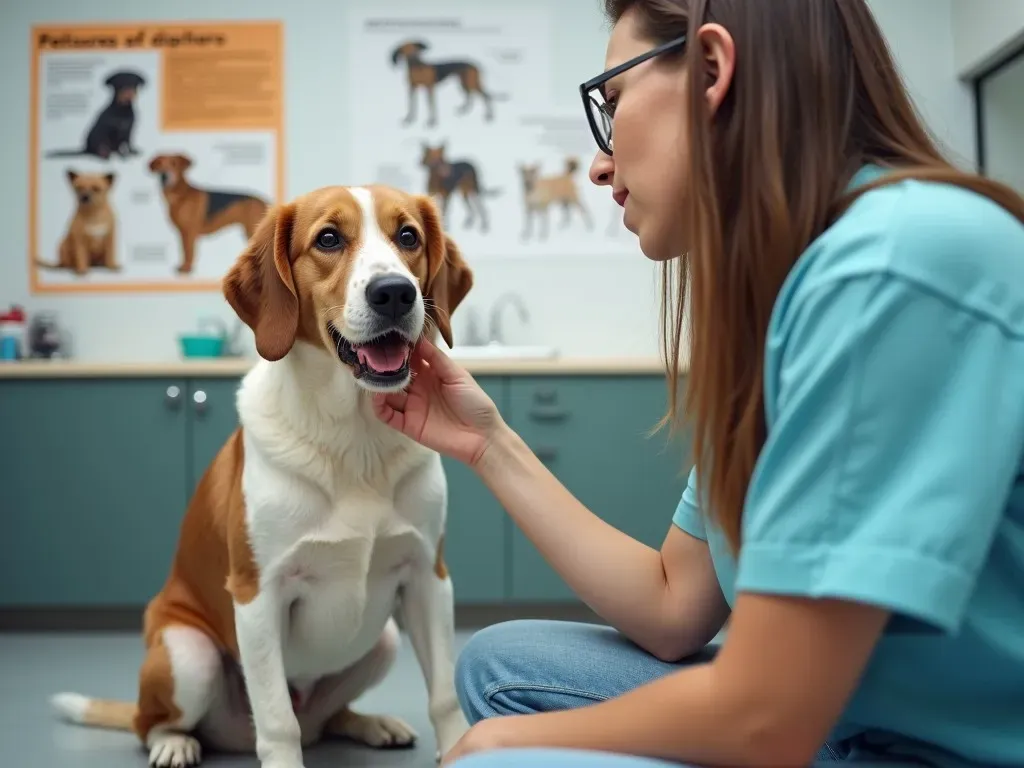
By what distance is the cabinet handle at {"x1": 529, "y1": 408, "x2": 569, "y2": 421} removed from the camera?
3215mm

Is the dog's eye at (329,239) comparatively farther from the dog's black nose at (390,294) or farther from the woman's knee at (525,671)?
the woman's knee at (525,671)

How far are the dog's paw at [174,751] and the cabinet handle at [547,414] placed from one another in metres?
1.67

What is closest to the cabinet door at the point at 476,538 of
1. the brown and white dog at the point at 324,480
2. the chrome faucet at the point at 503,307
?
the chrome faucet at the point at 503,307

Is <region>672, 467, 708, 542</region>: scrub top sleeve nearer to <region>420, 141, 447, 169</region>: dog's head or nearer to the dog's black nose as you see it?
the dog's black nose

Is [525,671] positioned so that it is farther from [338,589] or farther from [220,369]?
[220,369]

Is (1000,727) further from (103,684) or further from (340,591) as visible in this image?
(103,684)

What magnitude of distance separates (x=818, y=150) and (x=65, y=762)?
1.79 metres

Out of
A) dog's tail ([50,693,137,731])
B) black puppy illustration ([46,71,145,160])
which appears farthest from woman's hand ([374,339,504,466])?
black puppy illustration ([46,71,145,160])

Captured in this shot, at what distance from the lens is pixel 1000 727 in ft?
2.32

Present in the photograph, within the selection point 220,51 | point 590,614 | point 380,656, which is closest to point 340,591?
point 380,656

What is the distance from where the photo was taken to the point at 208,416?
3.23 m

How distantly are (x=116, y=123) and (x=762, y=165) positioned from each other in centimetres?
366

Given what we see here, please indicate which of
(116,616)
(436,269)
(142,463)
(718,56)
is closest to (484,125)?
(142,463)

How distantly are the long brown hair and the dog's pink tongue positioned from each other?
2.10 ft
